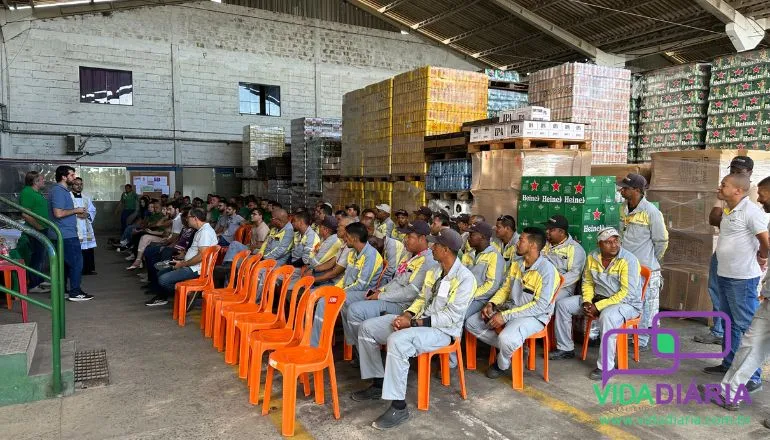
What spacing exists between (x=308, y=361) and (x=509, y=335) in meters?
1.66

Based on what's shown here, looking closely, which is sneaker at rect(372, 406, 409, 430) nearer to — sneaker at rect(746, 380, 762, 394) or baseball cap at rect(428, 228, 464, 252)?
baseball cap at rect(428, 228, 464, 252)

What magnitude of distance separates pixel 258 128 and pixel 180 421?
13996 millimetres

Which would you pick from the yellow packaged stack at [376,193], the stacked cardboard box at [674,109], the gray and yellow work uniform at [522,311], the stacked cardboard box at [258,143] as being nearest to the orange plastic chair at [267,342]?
the gray and yellow work uniform at [522,311]

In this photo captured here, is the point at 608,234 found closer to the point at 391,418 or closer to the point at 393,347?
the point at 393,347

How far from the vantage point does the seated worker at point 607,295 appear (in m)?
4.58

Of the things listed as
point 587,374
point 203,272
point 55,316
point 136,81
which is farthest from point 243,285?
point 136,81

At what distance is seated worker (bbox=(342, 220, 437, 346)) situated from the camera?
4656 millimetres

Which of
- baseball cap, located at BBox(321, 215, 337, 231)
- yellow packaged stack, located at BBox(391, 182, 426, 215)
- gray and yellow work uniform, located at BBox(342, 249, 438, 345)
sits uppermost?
yellow packaged stack, located at BBox(391, 182, 426, 215)

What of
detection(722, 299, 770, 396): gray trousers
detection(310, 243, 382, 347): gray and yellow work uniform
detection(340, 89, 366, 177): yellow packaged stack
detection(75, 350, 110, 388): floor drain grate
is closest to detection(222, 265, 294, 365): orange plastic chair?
detection(310, 243, 382, 347): gray and yellow work uniform

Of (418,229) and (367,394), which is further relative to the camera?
(418,229)

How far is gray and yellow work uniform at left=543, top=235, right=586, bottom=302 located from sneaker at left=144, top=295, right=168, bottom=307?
529cm

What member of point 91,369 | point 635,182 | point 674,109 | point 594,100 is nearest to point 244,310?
point 91,369

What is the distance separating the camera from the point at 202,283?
6344mm

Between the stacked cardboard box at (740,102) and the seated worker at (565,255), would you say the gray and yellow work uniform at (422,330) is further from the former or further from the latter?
the stacked cardboard box at (740,102)
